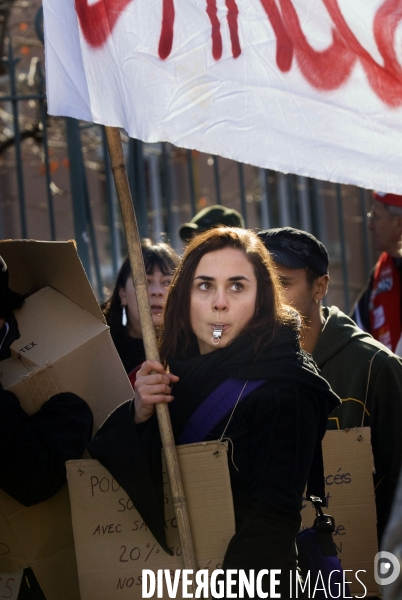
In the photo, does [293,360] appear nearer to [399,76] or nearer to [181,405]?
[181,405]

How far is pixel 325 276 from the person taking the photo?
376 centimetres

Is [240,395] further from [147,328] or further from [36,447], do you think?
[36,447]

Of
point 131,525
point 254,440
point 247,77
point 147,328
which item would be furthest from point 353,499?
point 247,77

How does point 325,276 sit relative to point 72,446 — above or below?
above

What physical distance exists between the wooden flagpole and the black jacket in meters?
0.09

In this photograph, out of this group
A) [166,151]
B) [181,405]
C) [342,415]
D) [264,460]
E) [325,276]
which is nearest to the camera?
[264,460]

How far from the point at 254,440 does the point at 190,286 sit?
1.91 feet

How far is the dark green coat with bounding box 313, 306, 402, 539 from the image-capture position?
11.0 feet

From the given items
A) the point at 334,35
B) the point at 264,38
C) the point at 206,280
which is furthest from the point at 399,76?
the point at 206,280

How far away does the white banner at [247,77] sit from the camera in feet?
8.64

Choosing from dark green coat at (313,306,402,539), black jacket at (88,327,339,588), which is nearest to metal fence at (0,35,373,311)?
dark green coat at (313,306,402,539)

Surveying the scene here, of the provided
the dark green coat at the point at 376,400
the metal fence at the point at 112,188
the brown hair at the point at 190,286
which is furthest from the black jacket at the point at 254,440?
the metal fence at the point at 112,188

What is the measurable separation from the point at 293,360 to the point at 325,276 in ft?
3.94

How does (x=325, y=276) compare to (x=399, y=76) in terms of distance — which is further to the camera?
(x=325, y=276)
